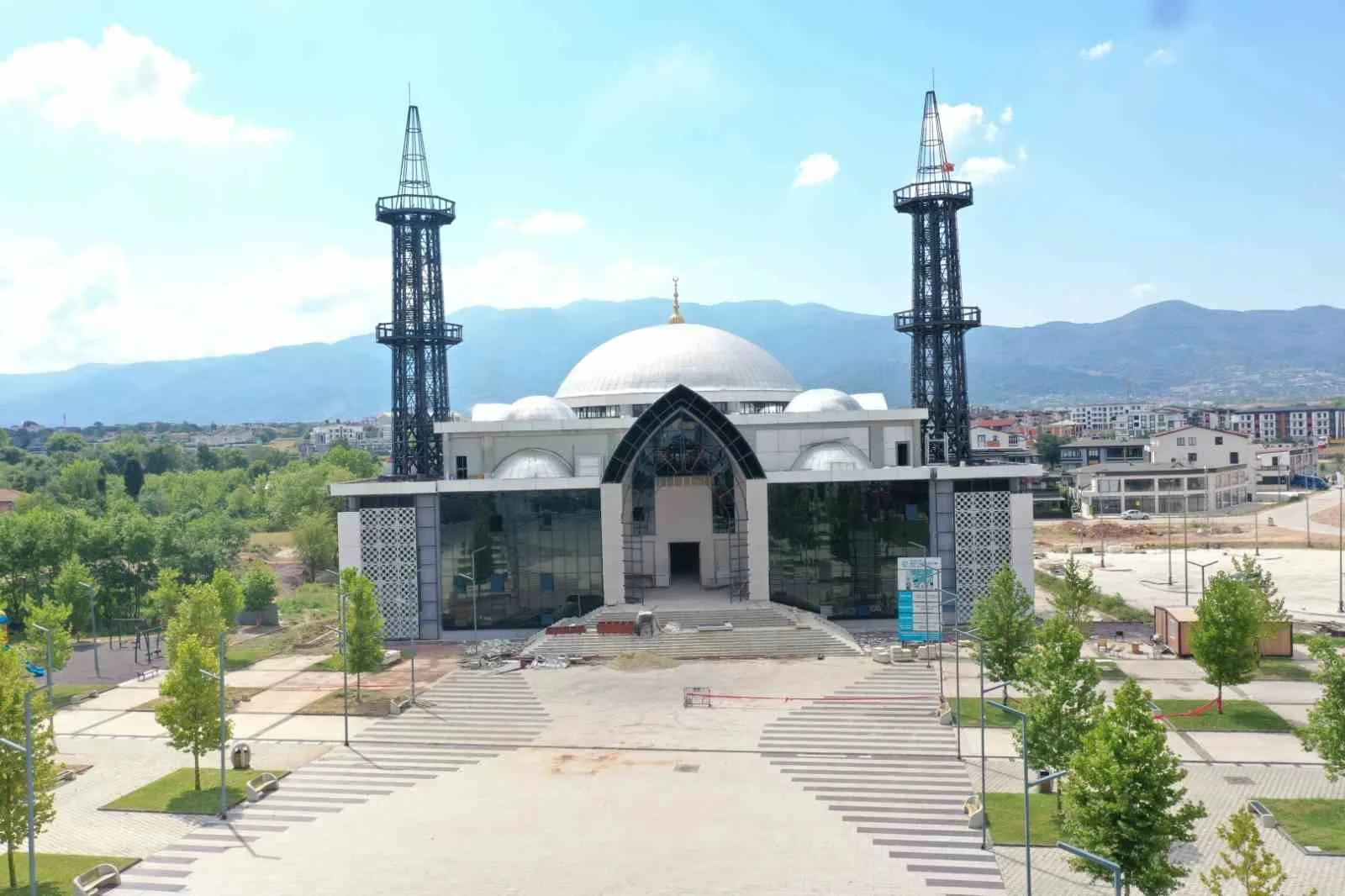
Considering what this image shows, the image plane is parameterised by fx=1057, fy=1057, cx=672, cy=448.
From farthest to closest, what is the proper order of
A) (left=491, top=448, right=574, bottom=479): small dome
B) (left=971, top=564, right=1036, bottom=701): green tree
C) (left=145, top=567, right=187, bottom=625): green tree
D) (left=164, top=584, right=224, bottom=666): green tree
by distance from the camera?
1. (left=491, top=448, right=574, bottom=479): small dome
2. (left=145, top=567, right=187, bottom=625): green tree
3. (left=164, top=584, right=224, bottom=666): green tree
4. (left=971, top=564, right=1036, bottom=701): green tree

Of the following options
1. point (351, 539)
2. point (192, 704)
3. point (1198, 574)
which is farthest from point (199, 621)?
point (1198, 574)

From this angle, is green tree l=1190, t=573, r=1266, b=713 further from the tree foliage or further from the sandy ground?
the sandy ground

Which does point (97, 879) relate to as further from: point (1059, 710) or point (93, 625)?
point (93, 625)

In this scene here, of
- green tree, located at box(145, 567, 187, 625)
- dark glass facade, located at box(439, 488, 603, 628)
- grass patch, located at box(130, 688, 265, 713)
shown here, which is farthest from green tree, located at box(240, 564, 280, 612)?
grass patch, located at box(130, 688, 265, 713)

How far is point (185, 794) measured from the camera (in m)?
27.5

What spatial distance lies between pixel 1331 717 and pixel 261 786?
25.7 metres

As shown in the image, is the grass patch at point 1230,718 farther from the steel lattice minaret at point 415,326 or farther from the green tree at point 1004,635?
the steel lattice minaret at point 415,326

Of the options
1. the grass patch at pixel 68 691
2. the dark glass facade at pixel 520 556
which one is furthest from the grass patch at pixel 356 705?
the dark glass facade at pixel 520 556

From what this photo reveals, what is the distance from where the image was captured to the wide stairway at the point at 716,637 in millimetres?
41875

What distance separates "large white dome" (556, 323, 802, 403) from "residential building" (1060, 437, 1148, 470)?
264 ft

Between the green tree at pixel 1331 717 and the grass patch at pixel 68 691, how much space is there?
129 ft

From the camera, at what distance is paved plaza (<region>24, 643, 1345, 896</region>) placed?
21812mm

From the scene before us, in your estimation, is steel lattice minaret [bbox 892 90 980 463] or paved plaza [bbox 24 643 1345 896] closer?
paved plaza [bbox 24 643 1345 896]

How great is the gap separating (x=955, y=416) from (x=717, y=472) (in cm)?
1565
